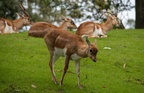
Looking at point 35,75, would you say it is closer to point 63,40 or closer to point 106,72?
point 63,40

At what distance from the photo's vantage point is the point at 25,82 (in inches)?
364

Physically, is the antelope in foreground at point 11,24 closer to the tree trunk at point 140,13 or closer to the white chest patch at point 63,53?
the tree trunk at point 140,13

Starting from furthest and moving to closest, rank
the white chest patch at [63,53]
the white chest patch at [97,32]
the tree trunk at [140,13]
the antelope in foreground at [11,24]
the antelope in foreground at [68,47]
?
1. the tree trunk at [140,13]
2. the antelope in foreground at [11,24]
3. the white chest patch at [97,32]
4. the white chest patch at [63,53]
5. the antelope in foreground at [68,47]

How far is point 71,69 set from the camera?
35.9 feet

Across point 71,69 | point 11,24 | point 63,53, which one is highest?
point 63,53

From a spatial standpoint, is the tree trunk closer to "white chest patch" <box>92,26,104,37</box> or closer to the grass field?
"white chest patch" <box>92,26,104,37</box>

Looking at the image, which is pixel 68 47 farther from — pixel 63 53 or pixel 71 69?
pixel 71 69

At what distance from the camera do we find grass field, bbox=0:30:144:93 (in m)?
9.16

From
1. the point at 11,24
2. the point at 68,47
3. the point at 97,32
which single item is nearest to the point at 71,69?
the point at 68,47

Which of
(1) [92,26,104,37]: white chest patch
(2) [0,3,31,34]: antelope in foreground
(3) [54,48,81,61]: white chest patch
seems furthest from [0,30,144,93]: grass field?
(2) [0,3,31,34]: antelope in foreground

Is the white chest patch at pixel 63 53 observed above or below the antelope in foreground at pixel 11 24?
above

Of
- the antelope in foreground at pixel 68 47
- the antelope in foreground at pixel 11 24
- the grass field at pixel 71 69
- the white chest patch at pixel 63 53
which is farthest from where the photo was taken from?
the antelope in foreground at pixel 11 24

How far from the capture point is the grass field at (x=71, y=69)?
9.16m

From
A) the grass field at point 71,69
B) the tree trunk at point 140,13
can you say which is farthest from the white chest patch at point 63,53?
the tree trunk at point 140,13
